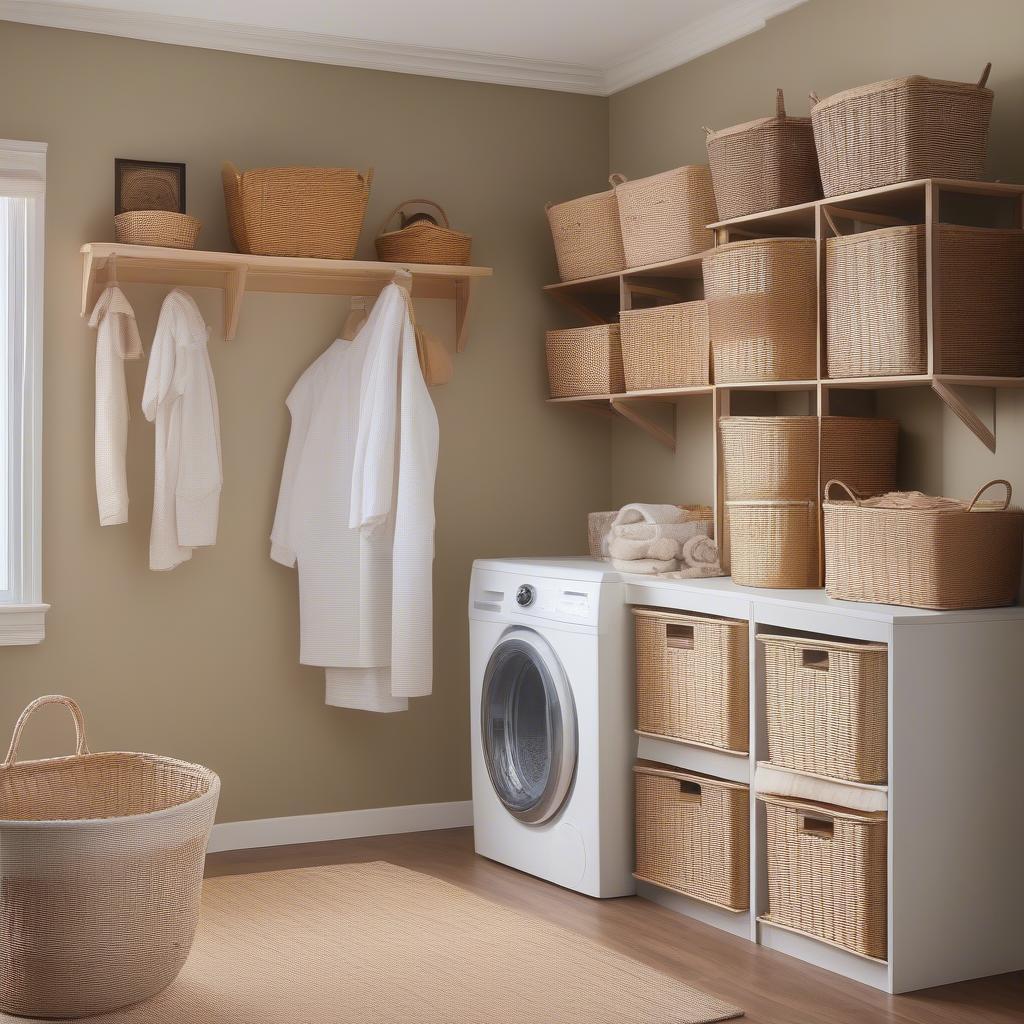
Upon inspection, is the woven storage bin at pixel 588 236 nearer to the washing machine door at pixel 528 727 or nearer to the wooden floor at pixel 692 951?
the washing machine door at pixel 528 727

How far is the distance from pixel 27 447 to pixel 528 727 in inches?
64.5

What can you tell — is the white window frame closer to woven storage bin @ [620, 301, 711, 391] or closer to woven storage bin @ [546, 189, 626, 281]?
woven storage bin @ [546, 189, 626, 281]

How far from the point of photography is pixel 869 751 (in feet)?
9.75

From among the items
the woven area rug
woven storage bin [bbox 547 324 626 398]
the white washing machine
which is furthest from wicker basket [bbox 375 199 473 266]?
the woven area rug

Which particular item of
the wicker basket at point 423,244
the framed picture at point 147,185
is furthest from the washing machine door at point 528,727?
the framed picture at point 147,185

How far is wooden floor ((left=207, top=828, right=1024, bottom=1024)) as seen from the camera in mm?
2859

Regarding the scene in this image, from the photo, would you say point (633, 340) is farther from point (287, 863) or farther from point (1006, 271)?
point (287, 863)

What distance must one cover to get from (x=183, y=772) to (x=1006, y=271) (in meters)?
2.20

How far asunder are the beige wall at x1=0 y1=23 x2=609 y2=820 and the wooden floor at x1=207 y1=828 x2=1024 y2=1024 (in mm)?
262

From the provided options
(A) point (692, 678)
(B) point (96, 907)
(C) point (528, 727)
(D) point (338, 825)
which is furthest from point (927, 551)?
(D) point (338, 825)

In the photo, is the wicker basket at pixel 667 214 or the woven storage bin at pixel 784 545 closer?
the woven storage bin at pixel 784 545

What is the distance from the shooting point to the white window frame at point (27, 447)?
3.95m

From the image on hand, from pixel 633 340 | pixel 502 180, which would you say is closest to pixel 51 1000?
Result: pixel 633 340

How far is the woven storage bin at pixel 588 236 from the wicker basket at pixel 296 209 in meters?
0.66
